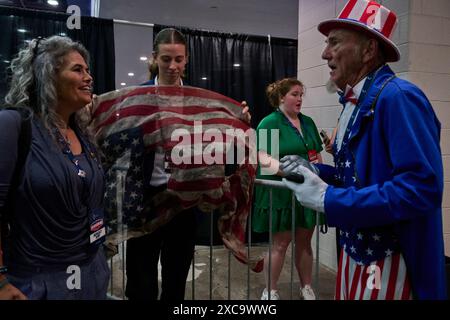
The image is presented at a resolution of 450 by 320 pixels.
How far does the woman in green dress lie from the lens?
9.18 feet

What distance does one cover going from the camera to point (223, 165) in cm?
172

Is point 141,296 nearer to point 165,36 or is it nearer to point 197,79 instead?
point 165,36

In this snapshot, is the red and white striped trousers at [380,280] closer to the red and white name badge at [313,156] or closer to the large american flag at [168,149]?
the large american flag at [168,149]

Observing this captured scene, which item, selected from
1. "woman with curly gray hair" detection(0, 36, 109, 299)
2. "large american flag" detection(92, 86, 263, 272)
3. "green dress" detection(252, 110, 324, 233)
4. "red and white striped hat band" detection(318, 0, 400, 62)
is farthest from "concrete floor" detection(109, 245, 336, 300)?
"red and white striped hat band" detection(318, 0, 400, 62)

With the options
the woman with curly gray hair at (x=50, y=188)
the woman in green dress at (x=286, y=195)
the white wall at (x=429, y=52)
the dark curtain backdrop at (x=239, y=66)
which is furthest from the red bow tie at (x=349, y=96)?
the dark curtain backdrop at (x=239, y=66)

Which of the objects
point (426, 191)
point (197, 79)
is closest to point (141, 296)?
point (426, 191)

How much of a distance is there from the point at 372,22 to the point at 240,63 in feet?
10.4

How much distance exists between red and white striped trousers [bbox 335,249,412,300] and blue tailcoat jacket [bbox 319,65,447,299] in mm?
30

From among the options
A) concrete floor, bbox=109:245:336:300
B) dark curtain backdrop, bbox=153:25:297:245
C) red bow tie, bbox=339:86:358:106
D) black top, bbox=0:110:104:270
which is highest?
dark curtain backdrop, bbox=153:25:297:245

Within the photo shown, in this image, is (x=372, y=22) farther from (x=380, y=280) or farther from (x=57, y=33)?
(x=57, y=33)

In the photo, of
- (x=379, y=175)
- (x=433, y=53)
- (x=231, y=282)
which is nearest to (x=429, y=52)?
(x=433, y=53)

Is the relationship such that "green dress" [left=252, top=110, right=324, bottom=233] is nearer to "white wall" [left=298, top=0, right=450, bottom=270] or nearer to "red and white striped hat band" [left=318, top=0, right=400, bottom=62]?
"white wall" [left=298, top=0, right=450, bottom=270]

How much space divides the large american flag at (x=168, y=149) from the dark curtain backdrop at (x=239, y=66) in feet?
7.52

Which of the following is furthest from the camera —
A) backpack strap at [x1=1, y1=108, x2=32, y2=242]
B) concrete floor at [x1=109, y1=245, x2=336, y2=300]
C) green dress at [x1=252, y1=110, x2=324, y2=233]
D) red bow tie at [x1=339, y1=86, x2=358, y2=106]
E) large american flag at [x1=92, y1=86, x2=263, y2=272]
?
concrete floor at [x1=109, y1=245, x2=336, y2=300]
